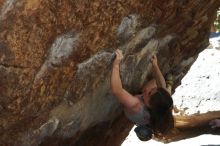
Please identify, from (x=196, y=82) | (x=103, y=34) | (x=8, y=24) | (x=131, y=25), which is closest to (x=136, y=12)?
(x=131, y=25)

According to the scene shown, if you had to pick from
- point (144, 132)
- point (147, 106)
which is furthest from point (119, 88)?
point (144, 132)

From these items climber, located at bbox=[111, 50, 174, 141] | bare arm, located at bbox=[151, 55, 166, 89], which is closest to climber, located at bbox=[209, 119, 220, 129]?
bare arm, located at bbox=[151, 55, 166, 89]

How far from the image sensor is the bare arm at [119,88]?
20.6ft

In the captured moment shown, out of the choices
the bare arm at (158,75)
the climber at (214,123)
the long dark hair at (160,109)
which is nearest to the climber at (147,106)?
the long dark hair at (160,109)

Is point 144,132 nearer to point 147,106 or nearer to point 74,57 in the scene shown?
point 147,106

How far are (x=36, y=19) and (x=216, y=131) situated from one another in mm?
5087

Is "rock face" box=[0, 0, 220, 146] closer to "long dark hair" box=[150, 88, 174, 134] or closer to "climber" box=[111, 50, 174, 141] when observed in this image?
"climber" box=[111, 50, 174, 141]

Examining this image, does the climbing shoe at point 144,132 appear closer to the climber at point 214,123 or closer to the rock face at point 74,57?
the rock face at point 74,57

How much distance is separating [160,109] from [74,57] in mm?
1550

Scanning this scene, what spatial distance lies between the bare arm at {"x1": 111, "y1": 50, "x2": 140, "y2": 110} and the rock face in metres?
0.13

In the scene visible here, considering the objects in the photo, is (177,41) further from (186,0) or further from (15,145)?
(15,145)

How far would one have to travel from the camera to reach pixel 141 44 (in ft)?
22.8

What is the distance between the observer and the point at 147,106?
253 inches

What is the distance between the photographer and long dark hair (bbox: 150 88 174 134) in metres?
6.13
